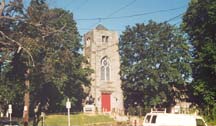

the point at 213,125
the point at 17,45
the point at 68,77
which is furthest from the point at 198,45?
the point at 17,45

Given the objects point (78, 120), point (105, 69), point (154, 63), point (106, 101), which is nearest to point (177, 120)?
point (78, 120)

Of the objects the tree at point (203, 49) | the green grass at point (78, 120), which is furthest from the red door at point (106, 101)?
the tree at point (203, 49)

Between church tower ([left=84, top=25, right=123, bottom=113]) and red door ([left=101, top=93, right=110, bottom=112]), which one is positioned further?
red door ([left=101, top=93, right=110, bottom=112])

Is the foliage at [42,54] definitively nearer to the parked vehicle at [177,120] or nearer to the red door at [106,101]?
the red door at [106,101]

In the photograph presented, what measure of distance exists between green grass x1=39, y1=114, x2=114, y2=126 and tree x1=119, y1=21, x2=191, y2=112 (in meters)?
8.78

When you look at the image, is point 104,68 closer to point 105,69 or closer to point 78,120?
point 105,69

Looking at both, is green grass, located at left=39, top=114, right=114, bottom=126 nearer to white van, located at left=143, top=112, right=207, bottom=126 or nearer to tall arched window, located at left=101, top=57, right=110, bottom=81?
tall arched window, located at left=101, top=57, right=110, bottom=81

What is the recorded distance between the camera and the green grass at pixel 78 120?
51.4 meters

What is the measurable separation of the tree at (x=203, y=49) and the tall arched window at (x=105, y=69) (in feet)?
62.1

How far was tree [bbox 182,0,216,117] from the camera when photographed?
148ft

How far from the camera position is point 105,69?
219 ft

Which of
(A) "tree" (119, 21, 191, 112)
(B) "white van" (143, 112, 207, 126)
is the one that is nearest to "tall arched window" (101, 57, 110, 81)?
(A) "tree" (119, 21, 191, 112)

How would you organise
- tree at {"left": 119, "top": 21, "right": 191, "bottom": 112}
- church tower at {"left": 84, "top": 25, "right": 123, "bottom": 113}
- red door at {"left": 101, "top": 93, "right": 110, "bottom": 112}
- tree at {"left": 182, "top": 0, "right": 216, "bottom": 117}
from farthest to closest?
red door at {"left": 101, "top": 93, "right": 110, "bottom": 112} → church tower at {"left": 84, "top": 25, "right": 123, "bottom": 113} → tree at {"left": 119, "top": 21, "right": 191, "bottom": 112} → tree at {"left": 182, "top": 0, "right": 216, "bottom": 117}

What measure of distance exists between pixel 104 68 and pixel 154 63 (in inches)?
349
